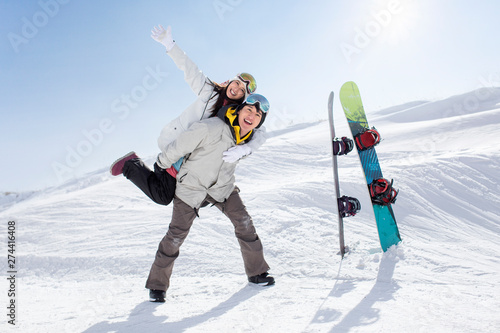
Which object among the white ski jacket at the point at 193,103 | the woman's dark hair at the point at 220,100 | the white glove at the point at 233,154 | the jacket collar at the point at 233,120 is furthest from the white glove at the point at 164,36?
the white glove at the point at 233,154

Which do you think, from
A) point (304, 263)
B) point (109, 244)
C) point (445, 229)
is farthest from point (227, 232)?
point (445, 229)

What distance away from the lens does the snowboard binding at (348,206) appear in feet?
10.2

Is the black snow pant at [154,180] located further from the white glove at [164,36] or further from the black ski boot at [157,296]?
the white glove at [164,36]

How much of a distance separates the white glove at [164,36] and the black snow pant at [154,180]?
Result: 1.21 metres

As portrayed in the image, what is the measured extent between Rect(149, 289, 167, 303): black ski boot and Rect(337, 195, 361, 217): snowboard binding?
5.73 ft

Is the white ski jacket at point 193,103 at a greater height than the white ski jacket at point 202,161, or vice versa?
the white ski jacket at point 193,103

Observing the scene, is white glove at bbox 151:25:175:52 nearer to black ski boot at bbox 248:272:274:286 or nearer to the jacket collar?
the jacket collar

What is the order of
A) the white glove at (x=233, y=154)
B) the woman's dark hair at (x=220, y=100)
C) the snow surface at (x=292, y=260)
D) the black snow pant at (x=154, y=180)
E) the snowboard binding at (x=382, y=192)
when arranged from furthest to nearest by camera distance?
1. the snowboard binding at (x=382, y=192)
2. the woman's dark hair at (x=220, y=100)
3. the black snow pant at (x=154, y=180)
4. the white glove at (x=233, y=154)
5. the snow surface at (x=292, y=260)

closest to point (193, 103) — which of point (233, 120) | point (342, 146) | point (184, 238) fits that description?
point (233, 120)

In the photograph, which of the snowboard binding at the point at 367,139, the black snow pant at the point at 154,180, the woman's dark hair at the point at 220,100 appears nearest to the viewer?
the black snow pant at the point at 154,180

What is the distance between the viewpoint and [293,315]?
2.10 meters

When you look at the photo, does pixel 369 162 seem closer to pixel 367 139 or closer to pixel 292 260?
pixel 367 139

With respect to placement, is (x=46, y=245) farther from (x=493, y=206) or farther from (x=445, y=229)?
(x=493, y=206)

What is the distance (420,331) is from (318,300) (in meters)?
0.69
